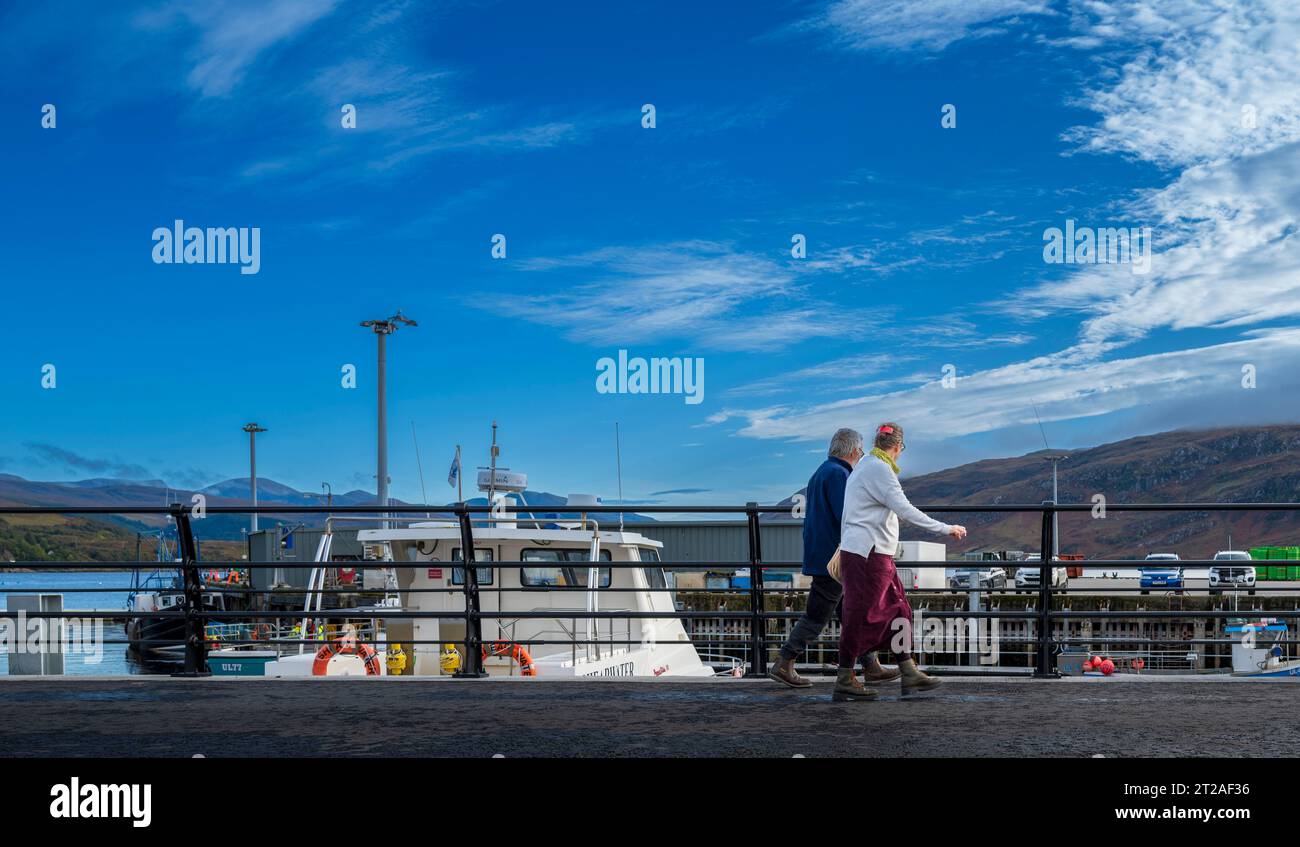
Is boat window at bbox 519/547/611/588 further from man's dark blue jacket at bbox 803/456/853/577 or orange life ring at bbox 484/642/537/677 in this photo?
man's dark blue jacket at bbox 803/456/853/577

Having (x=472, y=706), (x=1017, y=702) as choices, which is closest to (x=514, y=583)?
(x=472, y=706)

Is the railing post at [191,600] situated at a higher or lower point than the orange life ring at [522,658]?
higher

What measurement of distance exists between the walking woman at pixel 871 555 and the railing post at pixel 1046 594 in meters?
1.99

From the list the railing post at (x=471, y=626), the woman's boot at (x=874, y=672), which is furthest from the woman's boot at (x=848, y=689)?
the railing post at (x=471, y=626)

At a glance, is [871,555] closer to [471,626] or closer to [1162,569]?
[471,626]

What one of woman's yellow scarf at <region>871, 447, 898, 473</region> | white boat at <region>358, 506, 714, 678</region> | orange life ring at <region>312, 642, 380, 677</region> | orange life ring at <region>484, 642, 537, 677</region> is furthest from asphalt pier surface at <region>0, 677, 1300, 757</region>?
white boat at <region>358, 506, 714, 678</region>

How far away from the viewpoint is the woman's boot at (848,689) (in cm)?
841

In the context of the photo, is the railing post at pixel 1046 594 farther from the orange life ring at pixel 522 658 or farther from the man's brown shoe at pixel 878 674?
the orange life ring at pixel 522 658

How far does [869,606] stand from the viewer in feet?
27.0

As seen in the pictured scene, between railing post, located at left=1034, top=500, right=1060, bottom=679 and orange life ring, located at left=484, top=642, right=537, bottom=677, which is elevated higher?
railing post, located at left=1034, top=500, right=1060, bottom=679

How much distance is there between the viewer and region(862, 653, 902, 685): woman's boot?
877cm

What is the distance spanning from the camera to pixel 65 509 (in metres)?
10.5
